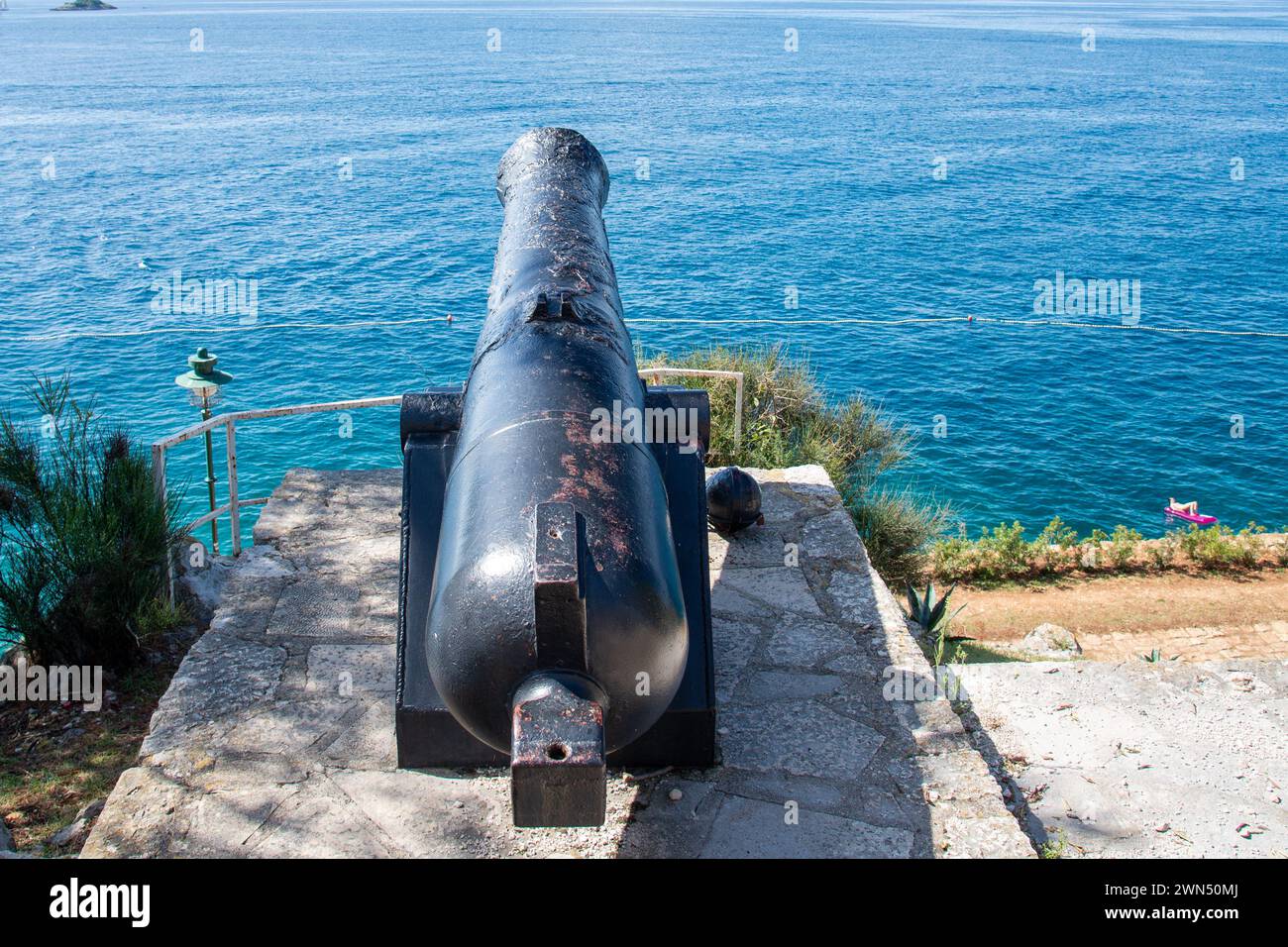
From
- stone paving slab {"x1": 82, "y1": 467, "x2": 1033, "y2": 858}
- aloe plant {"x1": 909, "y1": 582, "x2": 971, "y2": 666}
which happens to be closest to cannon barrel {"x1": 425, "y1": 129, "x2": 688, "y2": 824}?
stone paving slab {"x1": 82, "y1": 467, "x2": 1033, "y2": 858}

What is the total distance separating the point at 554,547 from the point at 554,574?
0.12 metres

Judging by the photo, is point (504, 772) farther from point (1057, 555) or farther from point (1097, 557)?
point (1097, 557)

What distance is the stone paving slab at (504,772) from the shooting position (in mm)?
4406

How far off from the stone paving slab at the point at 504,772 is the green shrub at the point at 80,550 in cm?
53

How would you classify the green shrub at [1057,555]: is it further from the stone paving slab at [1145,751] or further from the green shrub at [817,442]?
the stone paving slab at [1145,751]

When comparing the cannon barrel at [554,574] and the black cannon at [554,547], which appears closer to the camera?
the cannon barrel at [554,574]

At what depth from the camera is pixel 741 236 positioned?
34.3 meters

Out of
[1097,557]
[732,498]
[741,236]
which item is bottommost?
[1097,557]

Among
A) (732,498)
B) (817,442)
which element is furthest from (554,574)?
(817,442)

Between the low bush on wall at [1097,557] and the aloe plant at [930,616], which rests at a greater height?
the aloe plant at [930,616]

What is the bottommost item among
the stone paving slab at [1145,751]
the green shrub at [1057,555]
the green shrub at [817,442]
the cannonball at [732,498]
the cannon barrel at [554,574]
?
the green shrub at [1057,555]

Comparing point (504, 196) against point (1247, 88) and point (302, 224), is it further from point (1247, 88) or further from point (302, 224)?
point (1247, 88)

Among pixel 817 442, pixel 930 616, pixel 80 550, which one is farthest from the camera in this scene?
pixel 817 442

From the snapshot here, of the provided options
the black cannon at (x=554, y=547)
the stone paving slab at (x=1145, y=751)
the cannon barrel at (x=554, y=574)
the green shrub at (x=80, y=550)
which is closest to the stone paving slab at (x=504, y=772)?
the black cannon at (x=554, y=547)
